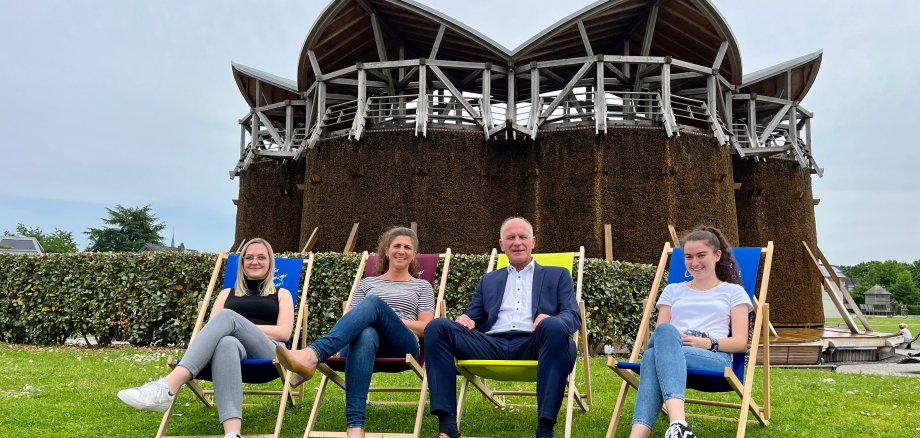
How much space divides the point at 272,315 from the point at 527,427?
1.64m

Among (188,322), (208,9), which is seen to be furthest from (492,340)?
(208,9)

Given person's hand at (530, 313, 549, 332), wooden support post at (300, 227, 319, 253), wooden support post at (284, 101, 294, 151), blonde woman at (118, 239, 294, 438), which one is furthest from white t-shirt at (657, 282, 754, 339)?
wooden support post at (284, 101, 294, 151)

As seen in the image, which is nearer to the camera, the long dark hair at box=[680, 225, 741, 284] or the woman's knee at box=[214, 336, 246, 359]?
the woman's knee at box=[214, 336, 246, 359]

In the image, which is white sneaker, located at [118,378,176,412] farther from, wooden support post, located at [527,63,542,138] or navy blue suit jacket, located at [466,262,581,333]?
wooden support post, located at [527,63,542,138]

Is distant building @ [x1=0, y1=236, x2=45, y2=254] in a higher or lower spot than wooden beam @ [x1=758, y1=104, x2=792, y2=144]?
lower

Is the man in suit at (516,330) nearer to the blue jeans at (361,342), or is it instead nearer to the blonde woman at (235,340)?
the blue jeans at (361,342)

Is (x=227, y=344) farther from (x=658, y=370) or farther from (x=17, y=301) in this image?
(x=17, y=301)

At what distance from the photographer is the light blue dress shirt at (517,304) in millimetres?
3771

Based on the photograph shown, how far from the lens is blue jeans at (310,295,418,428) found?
3313 millimetres

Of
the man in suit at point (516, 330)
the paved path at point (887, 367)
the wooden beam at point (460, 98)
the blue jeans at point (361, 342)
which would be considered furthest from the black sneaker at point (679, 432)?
the wooden beam at point (460, 98)

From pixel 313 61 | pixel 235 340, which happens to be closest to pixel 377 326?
pixel 235 340

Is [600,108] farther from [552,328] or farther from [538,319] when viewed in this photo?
[552,328]

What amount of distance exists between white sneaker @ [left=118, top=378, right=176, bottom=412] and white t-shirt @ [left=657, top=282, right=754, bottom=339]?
2.66m

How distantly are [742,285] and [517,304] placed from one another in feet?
4.19
